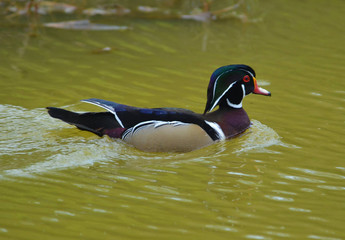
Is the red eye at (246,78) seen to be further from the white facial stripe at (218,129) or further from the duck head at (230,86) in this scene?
the white facial stripe at (218,129)

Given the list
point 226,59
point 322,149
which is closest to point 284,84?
point 226,59

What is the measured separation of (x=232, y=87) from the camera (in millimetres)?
7879

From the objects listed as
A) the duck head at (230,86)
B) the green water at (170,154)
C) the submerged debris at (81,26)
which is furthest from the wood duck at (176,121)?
the submerged debris at (81,26)

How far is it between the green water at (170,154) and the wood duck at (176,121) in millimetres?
136

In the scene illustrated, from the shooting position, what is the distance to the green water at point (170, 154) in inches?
205

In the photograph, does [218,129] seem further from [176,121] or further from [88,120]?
[88,120]

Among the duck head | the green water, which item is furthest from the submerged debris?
the duck head

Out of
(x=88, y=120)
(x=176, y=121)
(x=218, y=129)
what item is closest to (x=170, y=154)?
(x=176, y=121)

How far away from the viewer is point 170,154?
7.12 metres

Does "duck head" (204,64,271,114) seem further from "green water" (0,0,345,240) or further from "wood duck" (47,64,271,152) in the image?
"green water" (0,0,345,240)

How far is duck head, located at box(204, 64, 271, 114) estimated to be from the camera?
25.2 ft

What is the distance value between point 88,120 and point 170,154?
1.13 metres

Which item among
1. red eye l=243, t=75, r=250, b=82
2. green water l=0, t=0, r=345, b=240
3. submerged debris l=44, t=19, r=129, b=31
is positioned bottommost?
green water l=0, t=0, r=345, b=240

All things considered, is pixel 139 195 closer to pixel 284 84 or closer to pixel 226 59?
pixel 284 84
